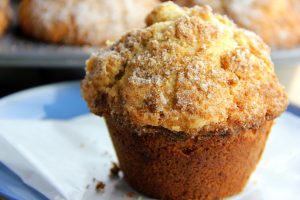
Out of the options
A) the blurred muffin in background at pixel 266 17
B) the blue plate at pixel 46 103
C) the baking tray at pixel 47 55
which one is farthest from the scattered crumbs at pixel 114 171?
the blurred muffin in background at pixel 266 17

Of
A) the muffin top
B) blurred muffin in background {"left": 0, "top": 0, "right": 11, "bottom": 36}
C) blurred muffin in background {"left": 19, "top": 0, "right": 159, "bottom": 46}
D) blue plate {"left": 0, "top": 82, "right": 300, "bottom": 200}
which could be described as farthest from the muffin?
blurred muffin in background {"left": 0, "top": 0, "right": 11, "bottom": 36}

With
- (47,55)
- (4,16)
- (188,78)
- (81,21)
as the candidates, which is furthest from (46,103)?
(4,16)

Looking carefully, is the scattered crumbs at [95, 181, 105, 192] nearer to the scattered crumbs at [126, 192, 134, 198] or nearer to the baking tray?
the scattered crumbs at [126, 192, 134, 198]

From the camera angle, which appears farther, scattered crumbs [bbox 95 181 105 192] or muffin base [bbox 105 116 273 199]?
scattered crumbs [bbox 95 181 105 192]

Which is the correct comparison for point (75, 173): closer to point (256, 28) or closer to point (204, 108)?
point (204, 108)

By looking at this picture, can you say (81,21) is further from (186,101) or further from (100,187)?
(186,101)

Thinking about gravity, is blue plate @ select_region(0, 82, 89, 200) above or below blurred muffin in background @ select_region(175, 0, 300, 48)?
below

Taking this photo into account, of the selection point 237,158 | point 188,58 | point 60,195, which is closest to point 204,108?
point 188,58
